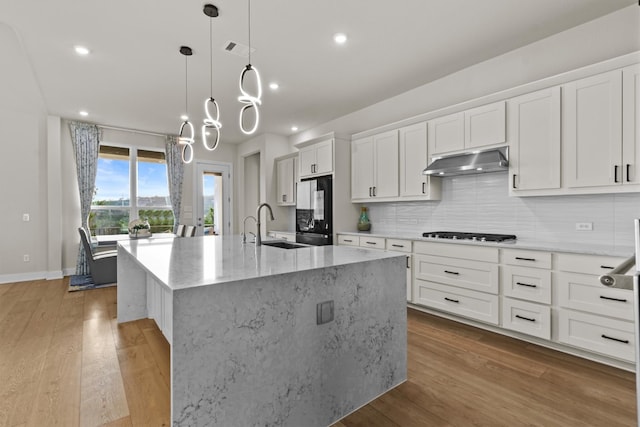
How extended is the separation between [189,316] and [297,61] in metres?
3.11

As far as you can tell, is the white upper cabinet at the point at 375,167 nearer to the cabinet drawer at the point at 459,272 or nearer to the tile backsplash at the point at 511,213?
the tile backsplash at the point at 511,213

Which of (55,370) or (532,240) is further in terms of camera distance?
(532,240)

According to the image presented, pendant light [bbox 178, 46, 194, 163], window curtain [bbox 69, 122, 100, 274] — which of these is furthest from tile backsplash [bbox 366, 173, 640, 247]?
window curtain [bbox 69, 122, 100, 274]

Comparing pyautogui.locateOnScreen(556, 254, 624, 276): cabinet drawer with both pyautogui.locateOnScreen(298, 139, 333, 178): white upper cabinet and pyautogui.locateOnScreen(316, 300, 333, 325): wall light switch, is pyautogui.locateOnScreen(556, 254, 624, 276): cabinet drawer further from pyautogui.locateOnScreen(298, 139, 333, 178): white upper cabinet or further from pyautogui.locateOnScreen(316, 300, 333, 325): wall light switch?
pyautogui.locateOnScreen(298, 139, 333, 178): white upper cabinet

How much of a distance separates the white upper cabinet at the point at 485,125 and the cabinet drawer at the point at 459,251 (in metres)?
1.07

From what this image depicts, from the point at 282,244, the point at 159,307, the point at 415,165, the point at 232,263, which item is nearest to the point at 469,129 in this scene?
the point at 415,165

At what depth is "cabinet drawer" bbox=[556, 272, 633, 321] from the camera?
2279mm

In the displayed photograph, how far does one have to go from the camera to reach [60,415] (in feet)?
6.02

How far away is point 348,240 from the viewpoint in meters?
4.59

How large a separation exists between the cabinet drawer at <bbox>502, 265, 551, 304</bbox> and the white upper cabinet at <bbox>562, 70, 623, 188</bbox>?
81 centimetres

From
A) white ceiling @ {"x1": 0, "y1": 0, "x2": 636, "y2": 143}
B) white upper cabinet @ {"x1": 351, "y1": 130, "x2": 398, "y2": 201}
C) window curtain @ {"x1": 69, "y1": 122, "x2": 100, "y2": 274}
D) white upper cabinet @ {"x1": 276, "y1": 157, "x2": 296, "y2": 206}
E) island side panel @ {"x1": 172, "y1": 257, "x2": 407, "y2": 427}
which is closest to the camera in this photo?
island side panel @ {"x1": 172, "y1": 257, "x2": 407, "y2": 427}

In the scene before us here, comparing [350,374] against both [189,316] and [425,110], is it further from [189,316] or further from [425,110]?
[425,110]

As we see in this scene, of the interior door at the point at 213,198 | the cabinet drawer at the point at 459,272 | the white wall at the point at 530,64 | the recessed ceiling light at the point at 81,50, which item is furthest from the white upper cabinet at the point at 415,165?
the interior door at the point at 213,198

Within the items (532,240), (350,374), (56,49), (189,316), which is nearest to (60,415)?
(189,316)
